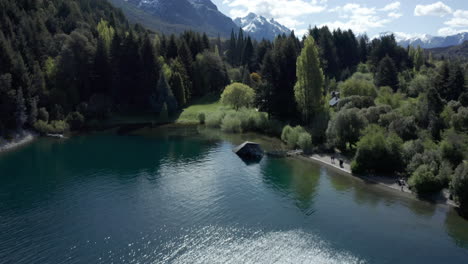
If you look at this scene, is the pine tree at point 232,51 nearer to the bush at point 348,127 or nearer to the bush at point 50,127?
the bush at point 50,127

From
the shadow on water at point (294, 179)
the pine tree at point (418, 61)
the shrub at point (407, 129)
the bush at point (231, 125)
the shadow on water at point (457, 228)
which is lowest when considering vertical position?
the shadow on water at point (457, 228)

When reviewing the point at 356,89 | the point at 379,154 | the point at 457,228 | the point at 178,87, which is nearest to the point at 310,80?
the point at 356,89

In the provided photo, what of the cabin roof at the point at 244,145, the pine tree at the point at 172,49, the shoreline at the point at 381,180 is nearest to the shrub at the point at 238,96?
the cabin roof at the point at 244,145

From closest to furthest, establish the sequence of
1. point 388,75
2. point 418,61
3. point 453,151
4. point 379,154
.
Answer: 1. point 453,151
2. point 379,154
3. point 388,75
4. point 418,61

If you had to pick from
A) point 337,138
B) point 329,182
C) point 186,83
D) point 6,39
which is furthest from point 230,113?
point 6,39

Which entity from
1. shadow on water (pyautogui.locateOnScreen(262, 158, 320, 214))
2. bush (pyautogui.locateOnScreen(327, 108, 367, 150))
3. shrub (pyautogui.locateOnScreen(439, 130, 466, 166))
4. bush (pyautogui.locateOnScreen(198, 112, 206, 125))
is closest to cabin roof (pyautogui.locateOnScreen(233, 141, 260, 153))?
shadow on water (pyautogui.locateOnScreen(262, 158, 320, 214))

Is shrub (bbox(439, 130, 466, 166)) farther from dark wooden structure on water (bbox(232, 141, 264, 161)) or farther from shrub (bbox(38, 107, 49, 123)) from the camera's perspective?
shrub (bbox(38, 107, 49, 123))

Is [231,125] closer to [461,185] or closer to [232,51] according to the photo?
[461,185]
